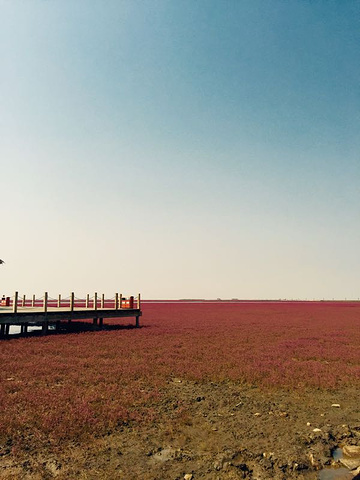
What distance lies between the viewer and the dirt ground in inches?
268

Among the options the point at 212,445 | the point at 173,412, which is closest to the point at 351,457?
the point at 212,445

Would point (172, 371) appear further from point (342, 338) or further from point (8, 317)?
point (342, 338)

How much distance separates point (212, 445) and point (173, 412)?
8.06ft

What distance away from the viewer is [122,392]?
11.8 m

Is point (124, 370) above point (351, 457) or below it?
above

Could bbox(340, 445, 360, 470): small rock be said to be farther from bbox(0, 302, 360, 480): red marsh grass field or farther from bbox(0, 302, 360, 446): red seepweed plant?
bbox(0, 302, 360, 446): red seepweed plant

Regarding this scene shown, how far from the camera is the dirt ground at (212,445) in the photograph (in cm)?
681

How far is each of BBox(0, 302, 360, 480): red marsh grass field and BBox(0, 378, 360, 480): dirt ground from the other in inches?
1.2

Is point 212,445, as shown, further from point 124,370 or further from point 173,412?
point 124,370

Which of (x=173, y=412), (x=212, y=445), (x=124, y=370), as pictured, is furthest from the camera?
(x=124, y=370)

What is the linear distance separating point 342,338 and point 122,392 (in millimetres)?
20025

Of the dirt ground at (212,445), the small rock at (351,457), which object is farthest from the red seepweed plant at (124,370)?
the small rock at (351,457)

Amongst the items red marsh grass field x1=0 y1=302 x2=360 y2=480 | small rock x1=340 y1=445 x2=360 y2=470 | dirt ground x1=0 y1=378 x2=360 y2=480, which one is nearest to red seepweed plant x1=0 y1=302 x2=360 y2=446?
red marsh grass field x1=0 y1=302 x2=360 y2=480

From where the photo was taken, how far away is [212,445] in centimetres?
806
